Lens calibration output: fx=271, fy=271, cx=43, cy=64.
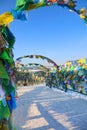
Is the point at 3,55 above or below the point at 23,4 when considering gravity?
below

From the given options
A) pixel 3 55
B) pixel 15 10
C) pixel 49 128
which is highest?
pixel 15 10

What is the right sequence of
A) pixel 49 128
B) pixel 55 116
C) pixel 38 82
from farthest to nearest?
pixel 38 82, pixel 55 116, pixel 49 128

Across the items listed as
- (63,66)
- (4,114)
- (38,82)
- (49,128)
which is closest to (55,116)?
(49,128)

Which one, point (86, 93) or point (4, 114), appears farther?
point (86, 93)

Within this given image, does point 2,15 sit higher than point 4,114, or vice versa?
point 2,15

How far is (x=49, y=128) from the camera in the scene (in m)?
7.00

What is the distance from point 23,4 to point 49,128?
170 inches

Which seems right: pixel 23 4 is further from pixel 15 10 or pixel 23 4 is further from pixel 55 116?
pixel 55 116

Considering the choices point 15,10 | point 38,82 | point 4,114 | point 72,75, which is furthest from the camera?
point 38,82

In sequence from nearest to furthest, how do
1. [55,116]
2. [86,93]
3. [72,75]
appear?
[55,116], [86,93], [72,75]

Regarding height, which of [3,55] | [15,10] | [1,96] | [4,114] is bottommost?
[4,114]

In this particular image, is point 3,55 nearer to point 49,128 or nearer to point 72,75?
point 49,128

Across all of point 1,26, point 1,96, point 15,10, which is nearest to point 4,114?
point 1,96

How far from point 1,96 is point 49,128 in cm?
406
